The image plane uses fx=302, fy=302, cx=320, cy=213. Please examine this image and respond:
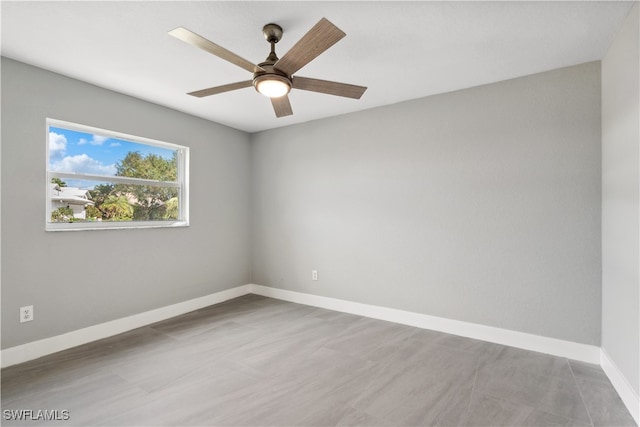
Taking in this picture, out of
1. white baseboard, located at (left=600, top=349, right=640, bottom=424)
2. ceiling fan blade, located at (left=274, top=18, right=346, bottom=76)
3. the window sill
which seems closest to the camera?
ceiling fan blade, located at (left=274, top=18, right=346, bottom=76)

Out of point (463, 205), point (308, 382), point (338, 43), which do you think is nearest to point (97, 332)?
point (308, 382)

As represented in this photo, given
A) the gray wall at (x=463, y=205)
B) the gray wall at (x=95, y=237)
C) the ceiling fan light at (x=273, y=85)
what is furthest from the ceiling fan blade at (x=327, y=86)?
the gray wall at (x=95, y=237)

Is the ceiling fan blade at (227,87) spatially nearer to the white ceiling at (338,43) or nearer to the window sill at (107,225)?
the white ceiling at (338,43)

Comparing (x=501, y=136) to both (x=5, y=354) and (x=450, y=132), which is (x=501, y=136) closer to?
(x=450, y=132)

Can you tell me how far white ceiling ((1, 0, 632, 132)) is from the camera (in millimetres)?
1891

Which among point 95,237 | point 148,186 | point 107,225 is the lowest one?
point 95,237

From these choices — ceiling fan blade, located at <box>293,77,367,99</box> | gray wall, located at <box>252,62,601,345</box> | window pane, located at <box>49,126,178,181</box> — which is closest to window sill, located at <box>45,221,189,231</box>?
window pane, located at <box>49,126,178,181</box>

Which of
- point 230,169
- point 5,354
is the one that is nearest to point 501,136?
point 230,169

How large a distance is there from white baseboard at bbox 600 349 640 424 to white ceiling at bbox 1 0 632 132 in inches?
93.4

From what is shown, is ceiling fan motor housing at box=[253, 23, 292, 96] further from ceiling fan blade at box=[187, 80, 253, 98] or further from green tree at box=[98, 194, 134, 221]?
green tree at box=[98, 194, 134, 221]

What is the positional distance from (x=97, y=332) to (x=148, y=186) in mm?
1610

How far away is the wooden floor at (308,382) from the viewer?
6.11 feet

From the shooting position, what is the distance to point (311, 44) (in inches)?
64.6

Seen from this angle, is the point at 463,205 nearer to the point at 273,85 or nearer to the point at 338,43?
the point at 338,43
